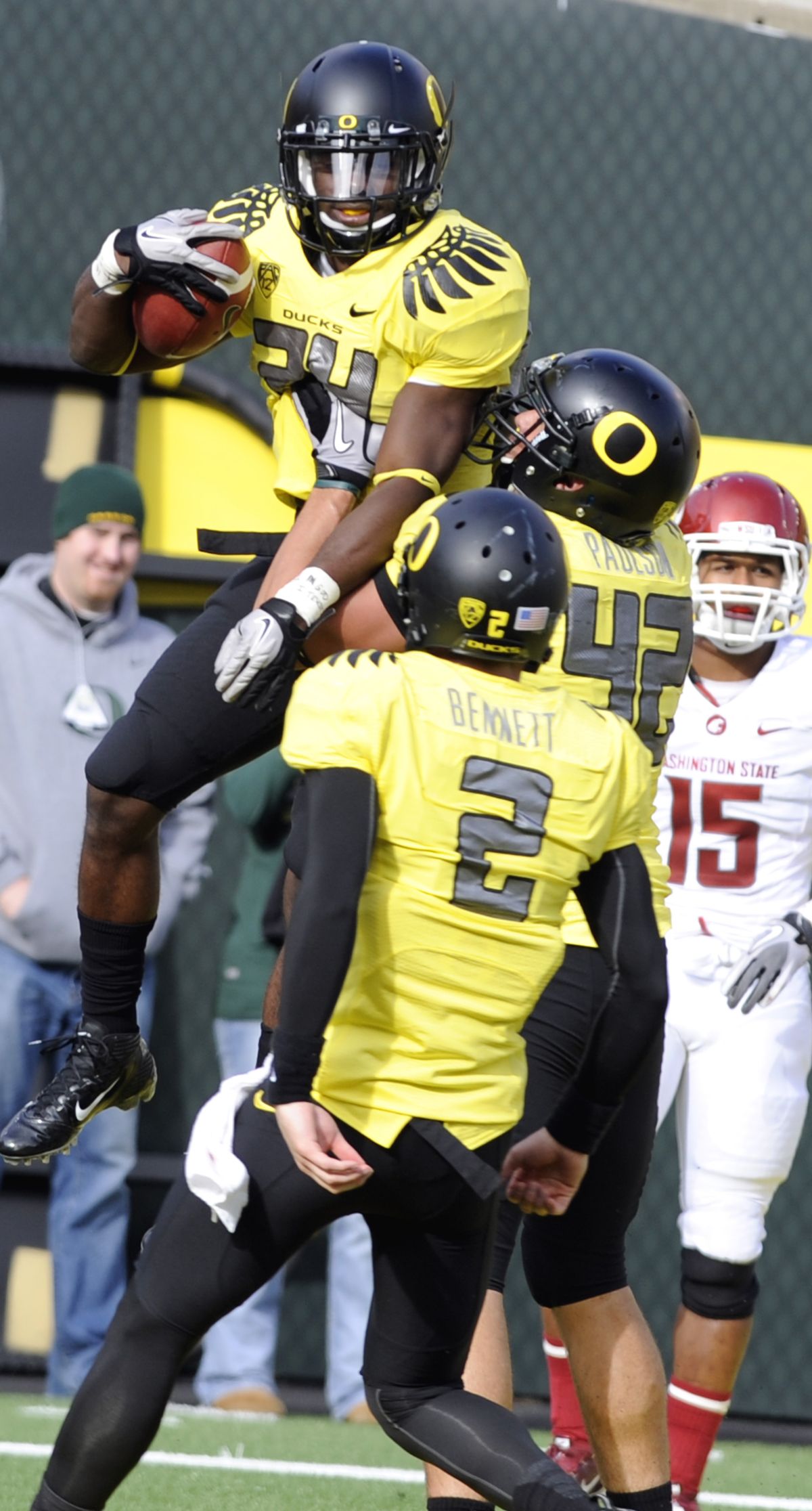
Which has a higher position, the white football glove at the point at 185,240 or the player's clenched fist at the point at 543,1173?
the white football glove at the point at 185,240

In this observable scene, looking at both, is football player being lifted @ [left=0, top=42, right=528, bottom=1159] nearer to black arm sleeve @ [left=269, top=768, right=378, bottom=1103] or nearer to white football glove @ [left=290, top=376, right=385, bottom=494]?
white football glove @ [left=290, top=376, right=385, bottom=494]

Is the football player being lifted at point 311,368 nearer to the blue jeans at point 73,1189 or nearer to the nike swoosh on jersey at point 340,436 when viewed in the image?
the nike swoosh on jersey at point 340,436

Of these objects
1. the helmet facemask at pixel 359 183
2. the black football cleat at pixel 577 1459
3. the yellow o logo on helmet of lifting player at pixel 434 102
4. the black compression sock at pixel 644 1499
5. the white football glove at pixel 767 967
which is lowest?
the black football cleat at pixel 577 1459

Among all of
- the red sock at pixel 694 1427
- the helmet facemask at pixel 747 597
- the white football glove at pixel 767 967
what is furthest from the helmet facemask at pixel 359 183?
the red sock at pixel 694 1427

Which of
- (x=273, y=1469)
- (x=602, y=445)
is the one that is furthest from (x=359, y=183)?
(x=273, y=1469)

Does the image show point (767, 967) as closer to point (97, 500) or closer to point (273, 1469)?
point (273, 1469)

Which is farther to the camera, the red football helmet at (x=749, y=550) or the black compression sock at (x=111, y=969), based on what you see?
the red football helmet at (x=749, y=550)

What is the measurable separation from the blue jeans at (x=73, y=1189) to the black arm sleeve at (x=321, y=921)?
3017 millimetres

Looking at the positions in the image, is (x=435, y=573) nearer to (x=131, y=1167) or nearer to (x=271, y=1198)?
(x=271, y=1198)

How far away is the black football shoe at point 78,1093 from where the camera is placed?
350 centimetres

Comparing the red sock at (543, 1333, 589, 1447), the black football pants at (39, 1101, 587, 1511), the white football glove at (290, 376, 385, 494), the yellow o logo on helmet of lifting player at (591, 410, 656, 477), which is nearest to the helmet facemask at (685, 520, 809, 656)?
the yellow o logo on helmet of lifting player at (591, 410, 656, 477)

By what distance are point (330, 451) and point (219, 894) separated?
3226 mm

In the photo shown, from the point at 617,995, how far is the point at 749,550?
1.98 m

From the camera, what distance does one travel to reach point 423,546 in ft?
9.69
